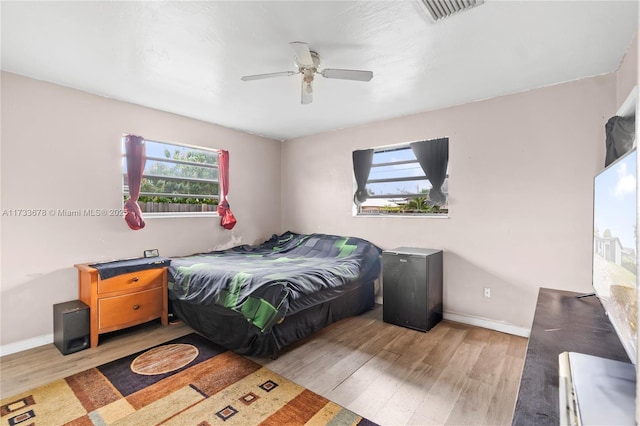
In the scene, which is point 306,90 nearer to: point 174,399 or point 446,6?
point 446,6

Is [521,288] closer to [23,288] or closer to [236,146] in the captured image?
[236,146]

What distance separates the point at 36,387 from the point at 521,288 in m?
4.11

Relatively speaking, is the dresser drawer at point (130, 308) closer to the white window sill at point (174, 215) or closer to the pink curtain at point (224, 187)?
the white window sill at point (174, 215)

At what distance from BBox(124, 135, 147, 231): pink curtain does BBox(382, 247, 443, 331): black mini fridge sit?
9.11 feet

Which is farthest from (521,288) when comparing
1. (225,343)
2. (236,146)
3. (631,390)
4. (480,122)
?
(236,146)

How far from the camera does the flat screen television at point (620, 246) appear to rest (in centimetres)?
85

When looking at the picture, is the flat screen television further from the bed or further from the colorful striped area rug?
the bed

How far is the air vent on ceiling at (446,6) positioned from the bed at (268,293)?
2.13 m

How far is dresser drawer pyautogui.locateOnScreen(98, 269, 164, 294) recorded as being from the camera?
2.74 metres

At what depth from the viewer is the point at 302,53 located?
2078 mm

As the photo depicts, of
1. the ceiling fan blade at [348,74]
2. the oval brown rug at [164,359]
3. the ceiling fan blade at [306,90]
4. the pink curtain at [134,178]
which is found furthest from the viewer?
the pink curtain at [134,178]

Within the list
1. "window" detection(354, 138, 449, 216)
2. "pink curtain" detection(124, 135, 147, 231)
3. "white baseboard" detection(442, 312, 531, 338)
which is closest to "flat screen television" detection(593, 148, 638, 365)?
"white baseboard" detection(442, 312, 531, 338)

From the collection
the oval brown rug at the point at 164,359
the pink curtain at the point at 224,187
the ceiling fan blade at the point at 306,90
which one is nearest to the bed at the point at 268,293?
the oval brown rug at the point at 164,359

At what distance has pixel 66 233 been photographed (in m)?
2.87
